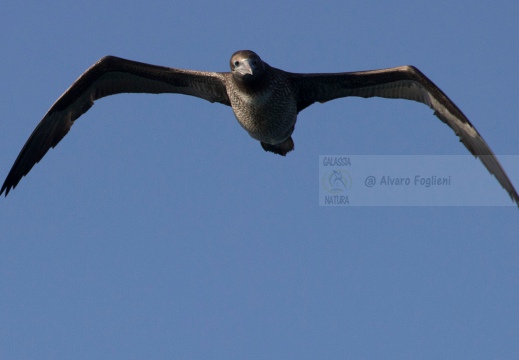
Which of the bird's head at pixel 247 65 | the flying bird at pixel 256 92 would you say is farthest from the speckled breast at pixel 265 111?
the bird's head at pixel 247 65

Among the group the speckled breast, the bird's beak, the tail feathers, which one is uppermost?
the bird's beak

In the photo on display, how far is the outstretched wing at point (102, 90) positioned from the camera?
15727mm

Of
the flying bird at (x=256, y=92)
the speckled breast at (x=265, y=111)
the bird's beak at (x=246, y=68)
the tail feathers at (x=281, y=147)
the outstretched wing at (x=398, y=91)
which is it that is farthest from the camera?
the tail feathers at (x=281, y=147)

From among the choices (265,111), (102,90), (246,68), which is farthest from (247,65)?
(102,90)

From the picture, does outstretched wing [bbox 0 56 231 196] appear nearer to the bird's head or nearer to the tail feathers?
the tail feathers

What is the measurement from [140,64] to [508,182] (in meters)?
6.11

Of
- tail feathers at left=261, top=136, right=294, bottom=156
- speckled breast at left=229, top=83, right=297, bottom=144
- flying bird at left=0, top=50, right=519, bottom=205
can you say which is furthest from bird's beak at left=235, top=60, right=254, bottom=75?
tail feathers at left=261, top=136, right=294, bottom=156

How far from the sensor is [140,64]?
15.8 m

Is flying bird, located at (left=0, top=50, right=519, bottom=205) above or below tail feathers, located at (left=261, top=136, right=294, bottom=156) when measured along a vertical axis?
above

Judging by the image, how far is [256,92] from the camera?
14773 millimetres

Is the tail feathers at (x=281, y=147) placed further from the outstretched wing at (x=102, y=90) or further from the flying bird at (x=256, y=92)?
the outstretched wing at (x=102, y=90)

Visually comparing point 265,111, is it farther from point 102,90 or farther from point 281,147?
point 102,90

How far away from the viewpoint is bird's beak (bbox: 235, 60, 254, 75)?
14.3 meters

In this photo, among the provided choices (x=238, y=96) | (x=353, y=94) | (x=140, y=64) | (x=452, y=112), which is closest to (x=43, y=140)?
(x=140, y=64)
